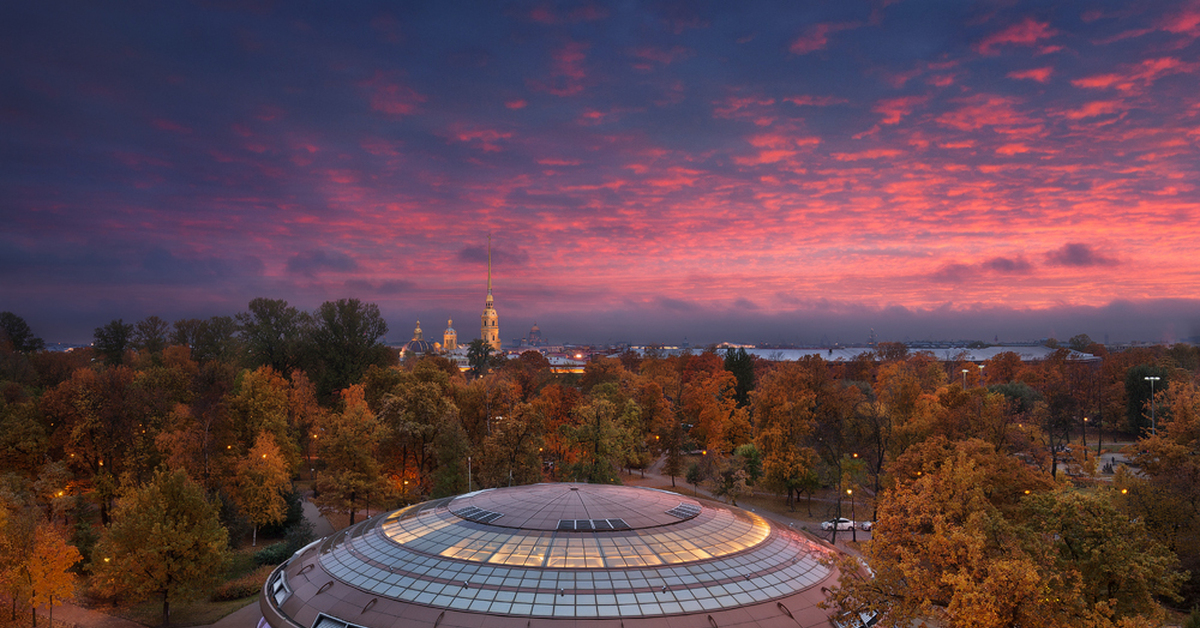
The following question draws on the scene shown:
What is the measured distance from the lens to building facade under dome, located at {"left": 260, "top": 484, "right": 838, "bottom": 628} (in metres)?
20.0

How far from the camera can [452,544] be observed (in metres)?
24.1

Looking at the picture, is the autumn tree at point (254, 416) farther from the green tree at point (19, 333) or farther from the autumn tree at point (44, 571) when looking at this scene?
the green tree at point (19, 333)

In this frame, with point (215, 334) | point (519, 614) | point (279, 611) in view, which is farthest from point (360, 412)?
point (215, 334)

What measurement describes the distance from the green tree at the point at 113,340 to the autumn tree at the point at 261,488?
72267 millimetres

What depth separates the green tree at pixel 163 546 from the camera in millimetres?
34188

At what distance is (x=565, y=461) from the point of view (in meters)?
68.8

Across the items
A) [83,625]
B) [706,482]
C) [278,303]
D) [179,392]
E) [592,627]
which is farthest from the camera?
[278,303]

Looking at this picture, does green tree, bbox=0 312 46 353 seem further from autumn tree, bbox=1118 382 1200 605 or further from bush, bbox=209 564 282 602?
autumn tree, bbox=1118 382 1200 605

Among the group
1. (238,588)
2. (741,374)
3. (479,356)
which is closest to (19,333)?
(479,356)

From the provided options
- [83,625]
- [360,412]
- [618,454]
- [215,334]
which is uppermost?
[215,334]

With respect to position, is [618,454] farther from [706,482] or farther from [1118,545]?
[1118,545]

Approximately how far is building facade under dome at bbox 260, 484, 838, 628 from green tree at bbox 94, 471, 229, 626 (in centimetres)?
1316

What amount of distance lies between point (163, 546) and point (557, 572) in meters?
27.0

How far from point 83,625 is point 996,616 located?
47.6 metres
